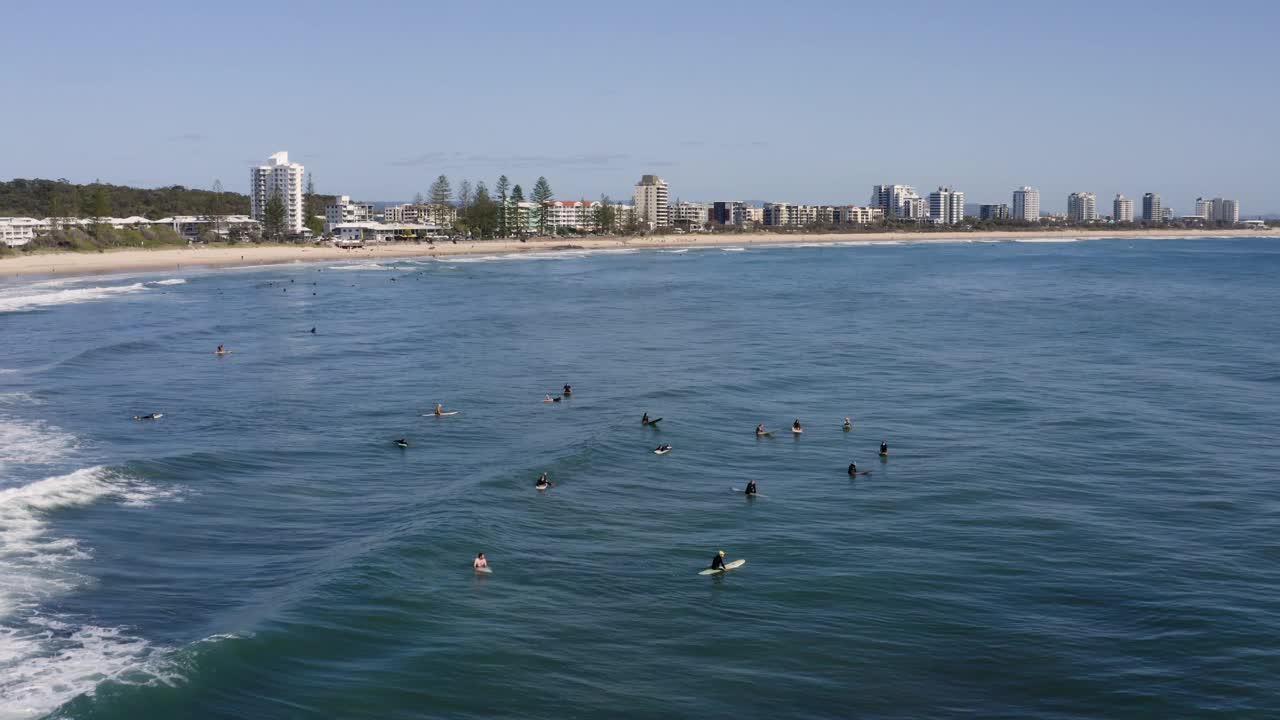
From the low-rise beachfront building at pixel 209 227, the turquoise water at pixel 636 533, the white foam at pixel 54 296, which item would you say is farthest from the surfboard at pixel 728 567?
the low-rise beachfront building at pixel 209 227

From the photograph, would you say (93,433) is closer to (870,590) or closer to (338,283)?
A: (870,590)

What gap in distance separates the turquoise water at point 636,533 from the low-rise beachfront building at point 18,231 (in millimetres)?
99406

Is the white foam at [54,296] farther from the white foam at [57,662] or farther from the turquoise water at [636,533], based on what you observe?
the white foam at [57,662]

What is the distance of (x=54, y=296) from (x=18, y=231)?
7117 centimetres

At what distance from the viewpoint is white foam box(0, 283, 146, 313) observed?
77562mm

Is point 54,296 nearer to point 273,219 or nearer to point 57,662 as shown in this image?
point 57,662

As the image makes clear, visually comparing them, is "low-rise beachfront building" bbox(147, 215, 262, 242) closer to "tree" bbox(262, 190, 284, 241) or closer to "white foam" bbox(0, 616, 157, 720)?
"tree" bbox(262, 190, 284, 241)

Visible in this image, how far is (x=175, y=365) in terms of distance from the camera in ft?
166

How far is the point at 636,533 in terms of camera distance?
2497 cm

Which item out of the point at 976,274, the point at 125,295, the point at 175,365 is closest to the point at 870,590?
the point at 175,365

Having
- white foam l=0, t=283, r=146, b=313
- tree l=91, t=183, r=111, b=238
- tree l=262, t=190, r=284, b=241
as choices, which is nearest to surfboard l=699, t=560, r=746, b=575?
white foam l=0, t=283, r=146, b=313

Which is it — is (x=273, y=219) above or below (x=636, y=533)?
above

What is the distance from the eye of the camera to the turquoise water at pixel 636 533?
17656mm

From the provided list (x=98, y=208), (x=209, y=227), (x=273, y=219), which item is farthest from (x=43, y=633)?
(x=209, y=227)
